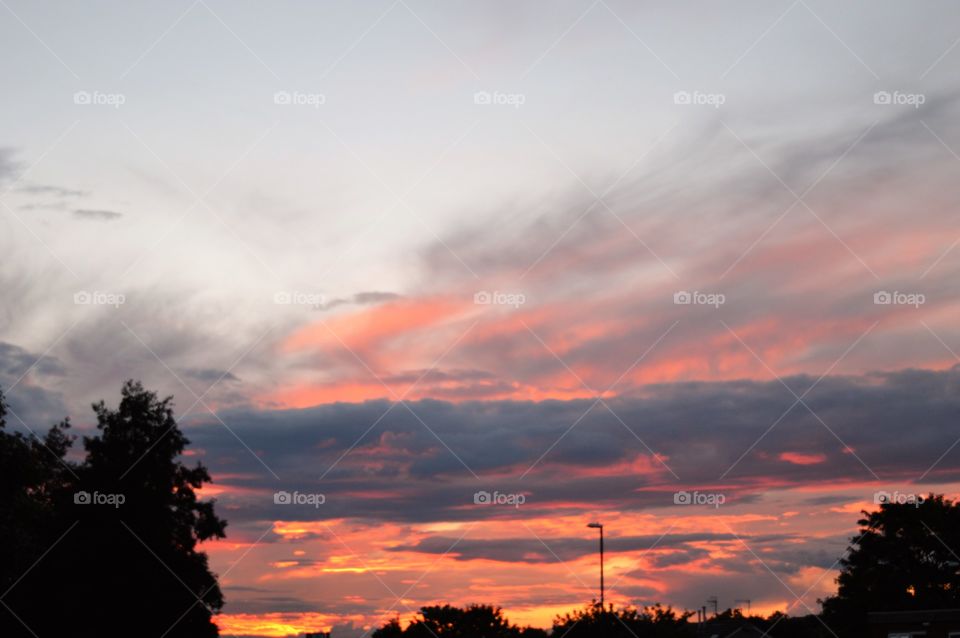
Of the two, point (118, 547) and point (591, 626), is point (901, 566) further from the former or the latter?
point (118, 547)

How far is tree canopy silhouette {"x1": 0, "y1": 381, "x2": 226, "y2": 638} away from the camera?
54.2 m

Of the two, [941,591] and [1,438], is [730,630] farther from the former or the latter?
[1,438]

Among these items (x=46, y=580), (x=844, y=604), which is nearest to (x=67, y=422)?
(x=46, y=580)

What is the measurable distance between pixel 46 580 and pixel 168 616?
6.34 m

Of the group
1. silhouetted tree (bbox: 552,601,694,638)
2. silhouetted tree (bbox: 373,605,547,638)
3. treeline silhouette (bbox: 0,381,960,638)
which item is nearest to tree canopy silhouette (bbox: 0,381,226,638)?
treeline silhouette (bbox: 0,381,960,638)

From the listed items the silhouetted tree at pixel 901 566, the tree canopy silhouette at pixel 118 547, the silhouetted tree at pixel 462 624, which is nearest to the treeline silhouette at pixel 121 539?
the tree canopy silhouette at pixel 118 547

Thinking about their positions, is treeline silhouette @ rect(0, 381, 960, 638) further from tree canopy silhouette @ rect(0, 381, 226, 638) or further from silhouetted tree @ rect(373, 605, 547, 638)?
silhouetted tree @ rect(373, 605, 547, 638)

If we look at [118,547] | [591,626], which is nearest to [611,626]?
[591,626]

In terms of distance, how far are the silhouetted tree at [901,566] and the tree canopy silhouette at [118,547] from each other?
59906mm

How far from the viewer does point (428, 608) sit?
461 ft

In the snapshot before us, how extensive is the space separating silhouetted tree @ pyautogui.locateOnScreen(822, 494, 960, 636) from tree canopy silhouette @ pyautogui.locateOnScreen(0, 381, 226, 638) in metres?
59.9

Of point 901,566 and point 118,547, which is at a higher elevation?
point 901,566

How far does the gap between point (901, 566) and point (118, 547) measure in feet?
237

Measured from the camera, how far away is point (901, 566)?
98.8m
